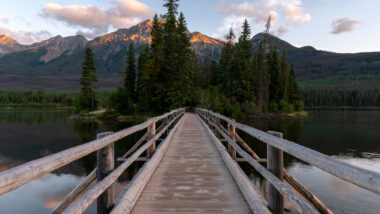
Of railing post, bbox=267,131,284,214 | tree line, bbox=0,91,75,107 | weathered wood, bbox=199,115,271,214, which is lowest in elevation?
weathered wood, bbox=199,115,271,214

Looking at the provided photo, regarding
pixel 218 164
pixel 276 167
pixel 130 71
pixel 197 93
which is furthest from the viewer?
pixel 130 71

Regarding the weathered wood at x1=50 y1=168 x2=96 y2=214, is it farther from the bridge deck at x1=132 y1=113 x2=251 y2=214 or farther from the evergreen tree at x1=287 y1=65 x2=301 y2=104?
the evergreen tree at x1=287 y1=65 x2=301 y2=104

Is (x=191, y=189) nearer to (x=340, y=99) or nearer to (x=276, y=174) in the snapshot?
(x=276, y=174)

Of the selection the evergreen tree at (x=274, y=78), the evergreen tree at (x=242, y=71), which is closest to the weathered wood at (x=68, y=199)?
the evergreen tree at (x=242, y=71)

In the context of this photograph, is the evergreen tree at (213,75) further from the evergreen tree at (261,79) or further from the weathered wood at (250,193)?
the weathered wood at (250,193)

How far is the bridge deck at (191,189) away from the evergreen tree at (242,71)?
4724cm

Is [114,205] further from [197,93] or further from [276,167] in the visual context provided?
[197,93]

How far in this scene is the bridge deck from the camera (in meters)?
3.77

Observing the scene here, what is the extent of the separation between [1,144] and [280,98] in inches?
2296

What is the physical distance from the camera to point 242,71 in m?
52.5

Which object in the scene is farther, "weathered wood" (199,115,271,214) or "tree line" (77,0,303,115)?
"tree line" (77,0,303,115)

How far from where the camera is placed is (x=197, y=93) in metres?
48.1

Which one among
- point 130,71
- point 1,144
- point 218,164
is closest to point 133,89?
point 130,71

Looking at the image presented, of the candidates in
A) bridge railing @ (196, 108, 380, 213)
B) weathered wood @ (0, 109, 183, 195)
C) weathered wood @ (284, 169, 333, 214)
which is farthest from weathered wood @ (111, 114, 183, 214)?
weathered wood @ (284, 169, 333, 214)
